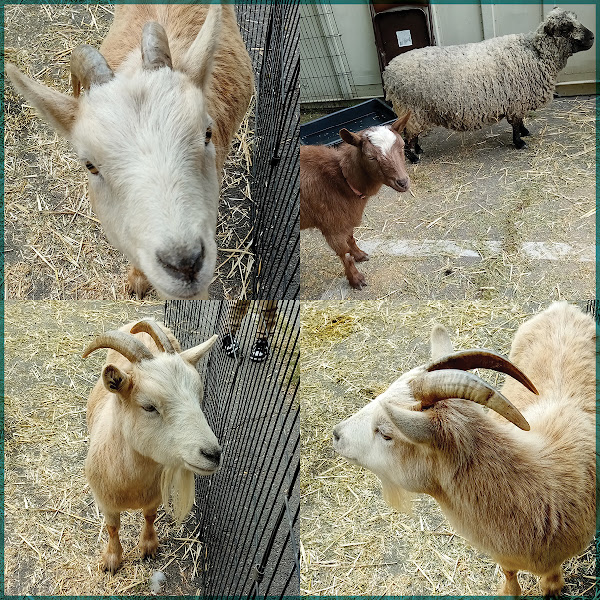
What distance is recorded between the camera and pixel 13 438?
413 cm

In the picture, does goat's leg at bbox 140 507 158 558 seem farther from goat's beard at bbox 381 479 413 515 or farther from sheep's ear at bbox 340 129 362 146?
sheep's ear at bbox 340 129 362 146

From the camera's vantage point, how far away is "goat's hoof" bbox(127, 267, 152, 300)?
385 centimetres

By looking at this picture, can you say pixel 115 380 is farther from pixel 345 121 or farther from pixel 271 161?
pixel 345 121

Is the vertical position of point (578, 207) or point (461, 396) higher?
point (461, 396)

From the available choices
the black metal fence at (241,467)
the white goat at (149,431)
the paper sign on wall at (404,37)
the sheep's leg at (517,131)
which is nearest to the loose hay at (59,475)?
the black metal fence at (241,467)

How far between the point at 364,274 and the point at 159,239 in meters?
3.37

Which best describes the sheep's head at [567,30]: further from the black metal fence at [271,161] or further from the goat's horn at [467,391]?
the goat's horn at [467,391]

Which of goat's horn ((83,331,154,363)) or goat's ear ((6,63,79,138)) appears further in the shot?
goat's horn ((83,331,154,363))

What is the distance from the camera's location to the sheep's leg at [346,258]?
5.20 meters

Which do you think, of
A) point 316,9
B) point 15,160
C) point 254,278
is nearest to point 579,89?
point 316,9

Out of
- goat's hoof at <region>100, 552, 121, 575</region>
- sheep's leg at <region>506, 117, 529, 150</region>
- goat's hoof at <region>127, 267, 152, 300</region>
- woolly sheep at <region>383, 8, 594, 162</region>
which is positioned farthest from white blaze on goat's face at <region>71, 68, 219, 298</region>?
sheep's leg at <region>506, 117, 529, 150</region>

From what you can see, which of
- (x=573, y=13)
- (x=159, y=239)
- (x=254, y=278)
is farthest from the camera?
(x=573, y=13)

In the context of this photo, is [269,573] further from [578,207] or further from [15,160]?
[578,207]

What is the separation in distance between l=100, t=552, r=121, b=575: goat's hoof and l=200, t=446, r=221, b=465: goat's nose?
4.14 feet
